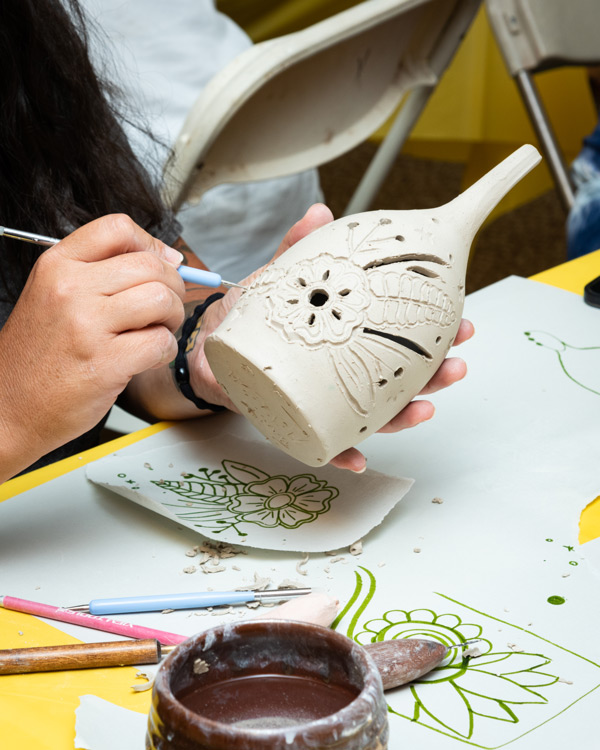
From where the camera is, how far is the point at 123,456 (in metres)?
0.85

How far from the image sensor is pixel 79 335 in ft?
2.15

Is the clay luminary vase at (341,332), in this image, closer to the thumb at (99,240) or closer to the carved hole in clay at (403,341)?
the carved hole in clay at (403,341)

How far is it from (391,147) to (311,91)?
0.49 metres

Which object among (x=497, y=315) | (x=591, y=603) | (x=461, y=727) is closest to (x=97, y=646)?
(x=461, y=727)

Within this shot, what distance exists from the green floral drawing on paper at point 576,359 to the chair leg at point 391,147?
81 centimetres

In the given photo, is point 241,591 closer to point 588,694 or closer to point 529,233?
point 588,694

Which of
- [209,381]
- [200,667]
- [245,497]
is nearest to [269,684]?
[200,667]

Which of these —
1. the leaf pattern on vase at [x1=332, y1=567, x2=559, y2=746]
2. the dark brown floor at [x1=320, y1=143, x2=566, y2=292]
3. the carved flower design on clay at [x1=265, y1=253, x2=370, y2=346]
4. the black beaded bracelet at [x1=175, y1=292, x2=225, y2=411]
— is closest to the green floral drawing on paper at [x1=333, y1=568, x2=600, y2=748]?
the leaf pattern on vase at [x1=332, y1=567, x2=559, y2=746]

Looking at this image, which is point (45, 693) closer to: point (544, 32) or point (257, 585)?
point (257, 585)

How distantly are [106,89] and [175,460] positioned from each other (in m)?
0.52

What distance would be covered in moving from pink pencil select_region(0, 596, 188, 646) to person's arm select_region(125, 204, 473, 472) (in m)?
0.23

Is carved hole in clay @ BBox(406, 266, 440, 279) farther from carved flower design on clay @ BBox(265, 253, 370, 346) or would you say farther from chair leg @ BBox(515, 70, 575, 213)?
chair leg @ BBox(515, 70, 575, 213)

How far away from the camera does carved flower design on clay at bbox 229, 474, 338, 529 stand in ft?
2.48

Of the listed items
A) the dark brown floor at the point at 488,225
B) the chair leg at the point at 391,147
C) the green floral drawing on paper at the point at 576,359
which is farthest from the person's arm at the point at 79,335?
the dark brown floor at the point at 488,225
